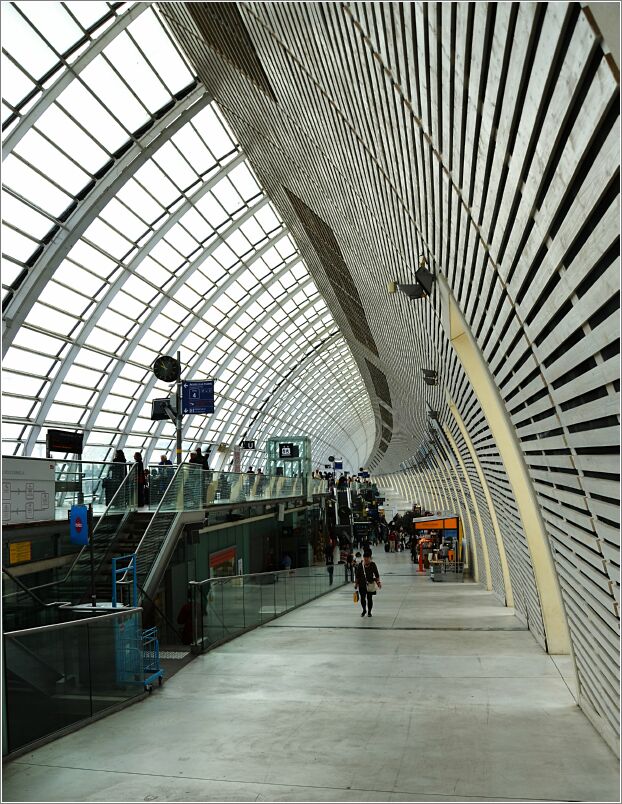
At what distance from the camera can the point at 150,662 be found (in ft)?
33.3

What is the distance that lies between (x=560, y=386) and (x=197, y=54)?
12.6 m

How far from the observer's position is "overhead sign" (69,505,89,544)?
1234cm

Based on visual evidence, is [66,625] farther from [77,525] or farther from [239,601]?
[239,601]

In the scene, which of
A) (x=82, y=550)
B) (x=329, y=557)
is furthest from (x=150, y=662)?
(x=329, y=557)

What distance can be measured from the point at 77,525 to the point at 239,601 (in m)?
3.82

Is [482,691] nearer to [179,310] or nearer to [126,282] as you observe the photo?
[126,282]

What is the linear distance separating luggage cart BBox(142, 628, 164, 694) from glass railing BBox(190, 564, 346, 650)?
2.04 metres

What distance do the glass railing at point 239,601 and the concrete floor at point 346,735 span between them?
64 cm

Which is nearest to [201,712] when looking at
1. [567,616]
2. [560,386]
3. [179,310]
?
[567,616]

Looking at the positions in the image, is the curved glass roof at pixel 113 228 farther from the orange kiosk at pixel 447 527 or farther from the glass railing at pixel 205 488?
the orange kiosk at pixel 447 527

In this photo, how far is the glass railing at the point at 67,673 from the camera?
23.8 feet

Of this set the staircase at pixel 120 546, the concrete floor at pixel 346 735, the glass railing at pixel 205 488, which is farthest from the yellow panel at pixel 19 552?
the glass railing at pixel 205 488

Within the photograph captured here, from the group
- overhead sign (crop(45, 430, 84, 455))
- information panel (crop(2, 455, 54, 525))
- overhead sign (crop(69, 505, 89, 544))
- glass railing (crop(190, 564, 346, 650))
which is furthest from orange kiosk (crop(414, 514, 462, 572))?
information panel (crop(2, 455, 54, 525))

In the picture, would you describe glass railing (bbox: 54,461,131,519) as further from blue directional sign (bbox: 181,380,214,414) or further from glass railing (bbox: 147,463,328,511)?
blue directional sign (bbox: 181,380,214,414)
